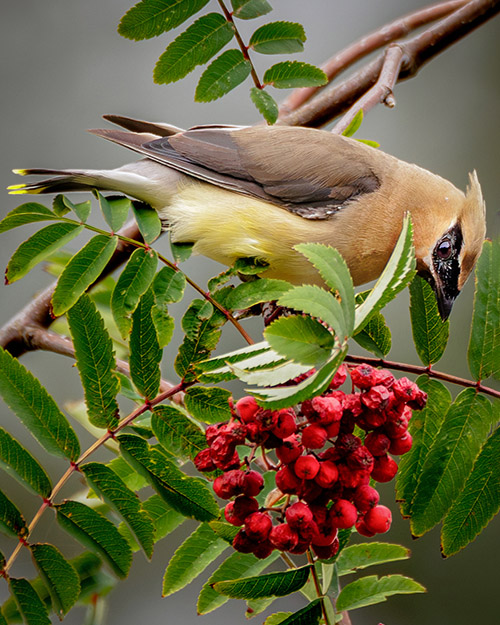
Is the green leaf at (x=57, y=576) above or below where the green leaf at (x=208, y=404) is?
below

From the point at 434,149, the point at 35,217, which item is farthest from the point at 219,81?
the point at 434,149

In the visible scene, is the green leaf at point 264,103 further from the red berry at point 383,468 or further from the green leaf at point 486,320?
the red berry at point 383,468

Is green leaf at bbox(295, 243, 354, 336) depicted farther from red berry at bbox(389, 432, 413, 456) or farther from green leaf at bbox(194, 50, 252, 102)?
green leaf at bbox(194, 50, 252, 102)

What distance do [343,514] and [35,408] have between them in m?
0.71

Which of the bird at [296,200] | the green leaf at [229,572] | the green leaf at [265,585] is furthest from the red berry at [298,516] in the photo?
the bird at [296,200]

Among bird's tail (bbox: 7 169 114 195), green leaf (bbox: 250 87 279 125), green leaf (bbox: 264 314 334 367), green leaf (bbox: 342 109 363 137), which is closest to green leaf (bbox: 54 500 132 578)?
green leaf (bbox: 264 314 334 367)

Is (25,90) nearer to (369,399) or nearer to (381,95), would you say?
(381,95)

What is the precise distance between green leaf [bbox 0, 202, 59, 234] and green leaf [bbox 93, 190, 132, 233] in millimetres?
213

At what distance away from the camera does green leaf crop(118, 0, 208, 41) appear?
7.89ft

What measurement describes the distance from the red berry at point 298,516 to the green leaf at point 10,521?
1.98ft

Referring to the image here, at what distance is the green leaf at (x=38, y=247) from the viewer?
76.9 inches

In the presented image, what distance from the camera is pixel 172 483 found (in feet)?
5.39

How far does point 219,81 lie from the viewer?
2.63m

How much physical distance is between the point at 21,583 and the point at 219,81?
68.9 inches
